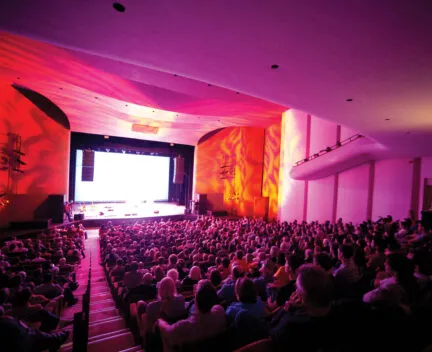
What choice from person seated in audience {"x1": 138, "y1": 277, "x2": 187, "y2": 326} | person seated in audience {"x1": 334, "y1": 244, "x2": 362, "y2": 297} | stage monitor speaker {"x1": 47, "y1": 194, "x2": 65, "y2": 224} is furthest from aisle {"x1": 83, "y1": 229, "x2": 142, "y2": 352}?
stage monitor speaker {"x1": 47, "y1": 194, "x2": 65, "y2": 224}

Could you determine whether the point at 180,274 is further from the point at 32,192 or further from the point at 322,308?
the point at 32,192

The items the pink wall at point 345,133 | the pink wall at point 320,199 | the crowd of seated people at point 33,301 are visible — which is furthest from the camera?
the pink wall at point 320,199


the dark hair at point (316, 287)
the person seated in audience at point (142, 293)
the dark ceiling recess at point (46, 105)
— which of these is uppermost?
the dark ceiling recess at point (46, 105)

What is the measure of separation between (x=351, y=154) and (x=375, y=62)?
330 inches

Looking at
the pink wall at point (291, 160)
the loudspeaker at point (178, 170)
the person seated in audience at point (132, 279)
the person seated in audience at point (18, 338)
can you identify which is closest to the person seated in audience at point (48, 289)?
the person seated in audience at point (132, 279)

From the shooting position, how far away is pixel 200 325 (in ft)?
6.55

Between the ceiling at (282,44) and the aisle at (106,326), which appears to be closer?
the ceiling at (282,44)

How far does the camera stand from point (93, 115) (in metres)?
15.0

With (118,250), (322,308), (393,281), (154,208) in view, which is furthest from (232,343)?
(154,208)

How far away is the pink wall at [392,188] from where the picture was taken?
10.5 m

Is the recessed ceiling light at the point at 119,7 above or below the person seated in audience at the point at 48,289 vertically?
above

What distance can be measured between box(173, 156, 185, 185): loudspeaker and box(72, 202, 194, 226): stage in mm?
2554

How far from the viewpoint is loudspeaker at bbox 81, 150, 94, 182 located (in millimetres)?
16938

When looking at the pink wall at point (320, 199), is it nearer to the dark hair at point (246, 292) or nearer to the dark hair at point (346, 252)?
the dark hair at point (346, 252)
